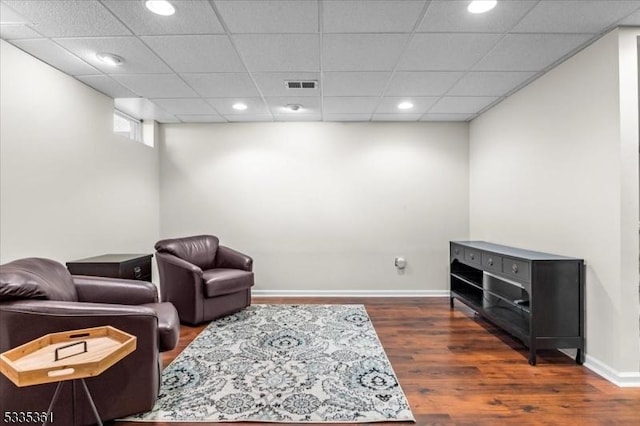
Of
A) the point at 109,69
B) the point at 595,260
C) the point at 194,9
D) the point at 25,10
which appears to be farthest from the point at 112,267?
the point at 595,260

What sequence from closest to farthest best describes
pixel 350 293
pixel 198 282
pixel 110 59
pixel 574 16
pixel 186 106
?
pixel 574 16, pixel 110 59, pixel 198 282, pixel 186 106, pixel 350 293

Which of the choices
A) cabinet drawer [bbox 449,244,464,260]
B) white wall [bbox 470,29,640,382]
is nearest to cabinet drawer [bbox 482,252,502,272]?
white wall [bbox 470,29,640,382]

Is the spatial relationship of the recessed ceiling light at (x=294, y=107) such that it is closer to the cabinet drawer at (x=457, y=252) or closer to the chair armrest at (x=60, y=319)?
the cabinet drawer at (x=457, y=252)

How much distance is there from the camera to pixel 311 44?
2582 millimetres

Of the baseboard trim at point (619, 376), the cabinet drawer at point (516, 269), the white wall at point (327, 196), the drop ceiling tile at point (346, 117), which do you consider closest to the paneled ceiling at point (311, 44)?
the drop ceiling tile at point (346, 117)

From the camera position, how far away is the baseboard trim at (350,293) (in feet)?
15.6

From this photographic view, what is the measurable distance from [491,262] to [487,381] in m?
1.23

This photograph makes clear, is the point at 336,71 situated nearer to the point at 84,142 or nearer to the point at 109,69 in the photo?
the point at 109,69

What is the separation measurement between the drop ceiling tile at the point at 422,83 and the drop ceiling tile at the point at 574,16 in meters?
0.83

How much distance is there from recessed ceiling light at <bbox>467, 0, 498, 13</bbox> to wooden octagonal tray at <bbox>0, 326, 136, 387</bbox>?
2.77 meters

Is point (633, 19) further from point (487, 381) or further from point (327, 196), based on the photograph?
point (327, 196)

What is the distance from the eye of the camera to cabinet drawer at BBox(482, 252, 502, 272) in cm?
310

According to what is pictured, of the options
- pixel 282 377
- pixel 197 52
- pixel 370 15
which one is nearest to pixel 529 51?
pixel 370 15

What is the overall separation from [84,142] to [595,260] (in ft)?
15.6
